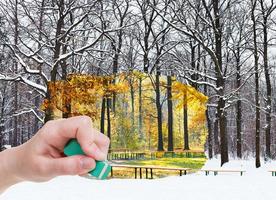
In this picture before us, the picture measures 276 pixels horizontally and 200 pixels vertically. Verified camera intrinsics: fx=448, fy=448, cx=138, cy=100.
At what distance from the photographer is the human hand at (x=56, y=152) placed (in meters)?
0.87

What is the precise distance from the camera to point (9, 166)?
110 centimetres

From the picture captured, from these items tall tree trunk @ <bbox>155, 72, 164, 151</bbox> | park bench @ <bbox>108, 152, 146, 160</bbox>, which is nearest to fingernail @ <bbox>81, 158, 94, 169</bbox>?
park bench @ <bbox>108, 152, 146, 160</bbox>

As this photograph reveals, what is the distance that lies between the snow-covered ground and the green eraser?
881 cm

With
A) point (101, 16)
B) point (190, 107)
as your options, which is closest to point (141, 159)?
point (190, 107)

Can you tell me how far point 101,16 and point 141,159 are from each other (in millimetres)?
5826

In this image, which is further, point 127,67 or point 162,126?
point 127,67

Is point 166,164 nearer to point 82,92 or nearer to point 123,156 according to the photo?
point 123,156

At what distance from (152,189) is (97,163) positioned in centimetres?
1046

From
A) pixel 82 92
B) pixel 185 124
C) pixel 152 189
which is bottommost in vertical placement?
pixel 152 189

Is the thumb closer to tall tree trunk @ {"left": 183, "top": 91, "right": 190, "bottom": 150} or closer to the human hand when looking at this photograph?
the human hand

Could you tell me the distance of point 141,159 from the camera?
1428 cm

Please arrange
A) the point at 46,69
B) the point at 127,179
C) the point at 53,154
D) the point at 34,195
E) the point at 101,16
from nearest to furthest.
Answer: the point at 53,154
the point at 34,195
the point at 127,179
the point at 101,16
the point at 46,69

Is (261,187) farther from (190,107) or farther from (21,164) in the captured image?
(21,164)

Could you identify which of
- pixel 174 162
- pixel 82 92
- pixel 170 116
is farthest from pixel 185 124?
pixel 82 92
